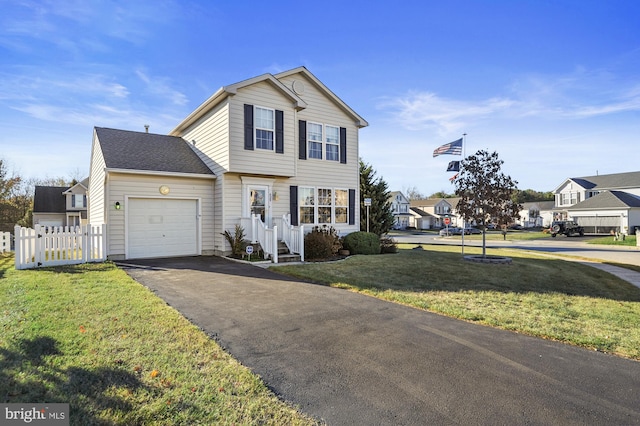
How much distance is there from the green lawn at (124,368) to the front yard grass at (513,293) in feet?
13.0

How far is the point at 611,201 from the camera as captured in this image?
3766cm

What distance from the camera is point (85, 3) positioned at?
9.12m

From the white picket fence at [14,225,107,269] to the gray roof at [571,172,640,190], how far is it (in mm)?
53913

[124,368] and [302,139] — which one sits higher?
[302,139]

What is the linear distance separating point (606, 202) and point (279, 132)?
41742 millimetres

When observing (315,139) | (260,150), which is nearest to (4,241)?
(260,150)

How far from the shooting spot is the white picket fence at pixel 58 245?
973 centimetres

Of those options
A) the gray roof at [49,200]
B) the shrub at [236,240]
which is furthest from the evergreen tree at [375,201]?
the gray roof at [49,200]

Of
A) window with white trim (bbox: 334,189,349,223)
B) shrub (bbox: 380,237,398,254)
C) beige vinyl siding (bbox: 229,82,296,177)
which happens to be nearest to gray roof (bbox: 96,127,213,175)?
beige vinyl siding (bbox: 229,82,296,177)

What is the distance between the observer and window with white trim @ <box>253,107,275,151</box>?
43.5 ft

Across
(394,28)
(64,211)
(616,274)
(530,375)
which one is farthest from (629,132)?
(64,211)

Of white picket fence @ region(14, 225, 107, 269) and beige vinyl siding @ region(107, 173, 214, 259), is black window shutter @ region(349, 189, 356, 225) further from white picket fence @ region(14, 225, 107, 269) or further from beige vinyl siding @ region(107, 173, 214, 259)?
white picket fence @ region(14, 225, 107, 269)

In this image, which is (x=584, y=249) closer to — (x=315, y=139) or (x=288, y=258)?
(x=315, y=139)

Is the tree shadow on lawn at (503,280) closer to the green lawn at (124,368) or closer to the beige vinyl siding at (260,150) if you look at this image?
the green lawn at (124,368)
